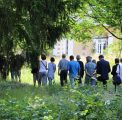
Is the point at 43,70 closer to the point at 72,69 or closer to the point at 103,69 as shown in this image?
the point at 72,69

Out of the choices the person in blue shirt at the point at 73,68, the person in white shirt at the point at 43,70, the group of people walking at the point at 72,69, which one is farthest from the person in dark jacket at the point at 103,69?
the person in white shirt at the point at 43,70

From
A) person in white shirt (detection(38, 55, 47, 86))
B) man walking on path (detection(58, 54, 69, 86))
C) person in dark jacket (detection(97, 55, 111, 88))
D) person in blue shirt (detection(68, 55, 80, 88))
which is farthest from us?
man walking on path (detection(58, 54, 69, 86))

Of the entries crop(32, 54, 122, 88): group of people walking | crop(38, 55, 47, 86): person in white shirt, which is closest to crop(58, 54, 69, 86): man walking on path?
crop(32, 54, 122, 88): group of people walking

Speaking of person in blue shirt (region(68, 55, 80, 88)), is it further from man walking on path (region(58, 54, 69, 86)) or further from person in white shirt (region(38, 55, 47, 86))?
person in white shirt (region(38, 55, 47, 86))

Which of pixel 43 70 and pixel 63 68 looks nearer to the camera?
pixel 43 70

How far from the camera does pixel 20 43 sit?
19.9m

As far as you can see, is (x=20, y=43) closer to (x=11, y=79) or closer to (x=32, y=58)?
(x=32, y=58)

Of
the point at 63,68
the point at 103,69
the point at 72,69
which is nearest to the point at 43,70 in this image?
the point at 63,68

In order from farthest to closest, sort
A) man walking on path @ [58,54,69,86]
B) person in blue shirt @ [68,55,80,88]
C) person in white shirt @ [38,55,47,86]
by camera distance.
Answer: man walking on path @ [58,54,69,86] → person in white shirt @ [38,55,47,86] → person in blue shirt @ [68,55,80,88]

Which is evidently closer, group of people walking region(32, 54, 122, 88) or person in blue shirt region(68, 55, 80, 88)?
group of people walking region(32, 54, 122, 88)

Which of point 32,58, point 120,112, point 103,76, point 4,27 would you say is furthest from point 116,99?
point 32,58

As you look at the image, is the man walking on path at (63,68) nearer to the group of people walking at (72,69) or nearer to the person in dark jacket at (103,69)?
the group of people walking at (72,69)

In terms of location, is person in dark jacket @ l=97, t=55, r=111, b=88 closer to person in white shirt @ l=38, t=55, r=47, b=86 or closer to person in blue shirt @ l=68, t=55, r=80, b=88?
person in blue shirt @ l=68, t=55, r=80, b=88

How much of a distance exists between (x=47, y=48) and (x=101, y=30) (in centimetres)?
1667
